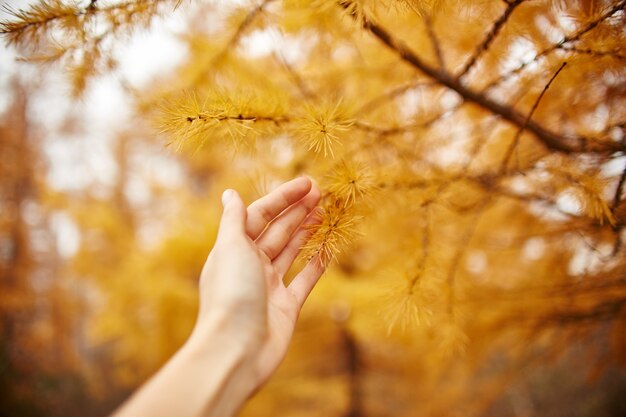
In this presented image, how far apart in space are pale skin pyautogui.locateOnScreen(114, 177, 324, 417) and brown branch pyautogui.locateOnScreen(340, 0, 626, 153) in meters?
0.56

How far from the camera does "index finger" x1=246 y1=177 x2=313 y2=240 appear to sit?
3.02 feet

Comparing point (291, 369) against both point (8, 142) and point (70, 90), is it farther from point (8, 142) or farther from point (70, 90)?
point (8, 142)

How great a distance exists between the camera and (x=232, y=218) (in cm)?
91

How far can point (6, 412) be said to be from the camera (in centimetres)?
540

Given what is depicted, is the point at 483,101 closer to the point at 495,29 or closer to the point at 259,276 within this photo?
the point at 495,29

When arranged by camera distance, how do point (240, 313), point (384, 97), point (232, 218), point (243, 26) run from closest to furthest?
1. point (240, 313)
2. point (232, 218)
3. point (243, 26)
4. point (384, 97)

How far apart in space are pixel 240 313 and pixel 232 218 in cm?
27

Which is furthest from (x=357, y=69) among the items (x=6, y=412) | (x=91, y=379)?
(x=91, y=379)

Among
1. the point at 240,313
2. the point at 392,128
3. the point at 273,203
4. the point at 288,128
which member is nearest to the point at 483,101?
the point at 392,128

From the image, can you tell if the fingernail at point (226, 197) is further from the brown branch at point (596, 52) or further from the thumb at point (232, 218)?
the brown branch at point (596, 52)

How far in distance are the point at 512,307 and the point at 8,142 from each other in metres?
8.09

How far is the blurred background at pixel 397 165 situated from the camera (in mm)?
880

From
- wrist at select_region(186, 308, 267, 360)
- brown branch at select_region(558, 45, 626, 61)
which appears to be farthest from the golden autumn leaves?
brown branch at select_region(558, 45, 626, 61)

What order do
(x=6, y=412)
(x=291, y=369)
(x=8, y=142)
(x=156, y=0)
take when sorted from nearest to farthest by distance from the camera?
(x=156, y=0)
(x=291, y=369)
(x=6, y=412)
(x=8, y=142)
